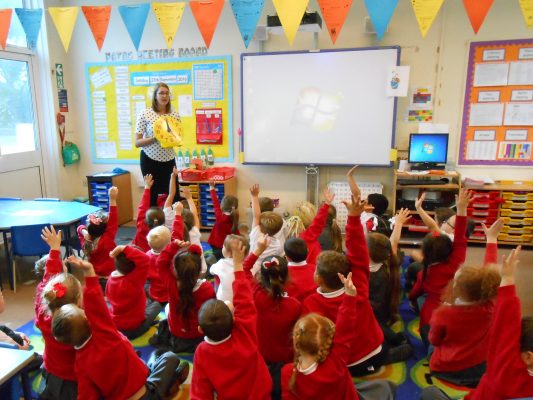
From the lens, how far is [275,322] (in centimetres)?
187

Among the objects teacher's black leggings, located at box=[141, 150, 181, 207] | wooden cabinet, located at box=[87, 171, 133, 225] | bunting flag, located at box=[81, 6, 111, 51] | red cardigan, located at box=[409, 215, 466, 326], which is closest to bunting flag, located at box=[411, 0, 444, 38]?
red cardigan, located at box=[409, 215, 466, 326]

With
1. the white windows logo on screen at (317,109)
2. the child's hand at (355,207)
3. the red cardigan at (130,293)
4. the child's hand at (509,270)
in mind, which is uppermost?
the white windows logo on screen at (317,109)

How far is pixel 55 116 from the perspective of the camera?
511cm

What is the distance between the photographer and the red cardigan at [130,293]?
226 centimetres

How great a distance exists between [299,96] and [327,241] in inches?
87.1

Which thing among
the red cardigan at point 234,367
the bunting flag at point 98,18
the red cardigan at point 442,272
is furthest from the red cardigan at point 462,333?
the bunting flag at point 98,18

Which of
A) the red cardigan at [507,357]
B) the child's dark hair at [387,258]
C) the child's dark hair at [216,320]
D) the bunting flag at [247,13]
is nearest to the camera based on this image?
the red cardigan at [507,357]

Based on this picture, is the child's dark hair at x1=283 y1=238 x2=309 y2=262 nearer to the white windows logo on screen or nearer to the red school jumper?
the red school jumper

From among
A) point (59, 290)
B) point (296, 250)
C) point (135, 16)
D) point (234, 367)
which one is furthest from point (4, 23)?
point (234, 367)

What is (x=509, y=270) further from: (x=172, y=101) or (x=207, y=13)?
(x=172, y=101)

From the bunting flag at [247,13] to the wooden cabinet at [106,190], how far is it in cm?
255

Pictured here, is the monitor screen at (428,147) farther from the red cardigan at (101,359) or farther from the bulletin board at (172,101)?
the red cardigan at (101,359)

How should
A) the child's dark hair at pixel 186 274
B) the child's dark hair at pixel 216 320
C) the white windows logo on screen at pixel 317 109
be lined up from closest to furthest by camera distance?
the child's dark hair at pixel 216 320
the child's dark hair at pixel 186 274
the white windows logo on screen at pixel 317 109

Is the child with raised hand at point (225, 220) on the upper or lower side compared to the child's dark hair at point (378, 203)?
lower
